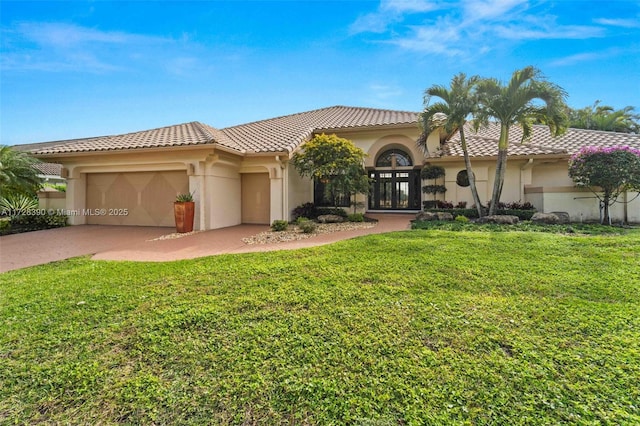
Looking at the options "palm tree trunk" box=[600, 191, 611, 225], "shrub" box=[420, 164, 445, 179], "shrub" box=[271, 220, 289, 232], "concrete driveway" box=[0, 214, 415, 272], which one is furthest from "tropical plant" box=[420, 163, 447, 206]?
"shrub" box=[271, 220, 289, 232]

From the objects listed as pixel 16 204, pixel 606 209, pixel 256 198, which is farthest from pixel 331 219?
pixel 16 204

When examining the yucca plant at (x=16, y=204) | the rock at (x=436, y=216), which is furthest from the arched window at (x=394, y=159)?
the yucca plant at (x=16, y=204)

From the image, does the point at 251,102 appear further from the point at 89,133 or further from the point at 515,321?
the point at 89,133

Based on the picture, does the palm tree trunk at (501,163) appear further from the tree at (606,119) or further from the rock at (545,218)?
the tree at (606,119)

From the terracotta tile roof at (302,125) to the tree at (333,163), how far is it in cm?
94

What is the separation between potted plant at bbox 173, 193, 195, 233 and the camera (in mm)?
11789

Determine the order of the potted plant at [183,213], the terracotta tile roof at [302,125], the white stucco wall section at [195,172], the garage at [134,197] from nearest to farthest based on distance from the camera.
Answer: the potted plant at [183,213]
the white stucco wall section at [195,172]
the garage at [134,197]
the terracotta tile roof at [302,125]

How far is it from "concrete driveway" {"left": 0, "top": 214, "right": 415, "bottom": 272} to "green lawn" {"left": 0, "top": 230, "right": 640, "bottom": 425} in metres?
2.20

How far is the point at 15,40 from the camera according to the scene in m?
9.08

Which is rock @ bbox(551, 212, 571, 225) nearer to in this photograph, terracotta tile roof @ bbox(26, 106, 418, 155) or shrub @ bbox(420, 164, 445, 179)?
shrub @ bbox(420, 164, 445, 179)

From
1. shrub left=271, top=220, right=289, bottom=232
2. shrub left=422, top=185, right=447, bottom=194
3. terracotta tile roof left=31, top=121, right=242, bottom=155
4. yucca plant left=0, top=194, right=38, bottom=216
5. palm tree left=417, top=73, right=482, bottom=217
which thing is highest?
palm tree left=417, top=73, right=482, bottom=217

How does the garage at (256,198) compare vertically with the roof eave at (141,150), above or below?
below

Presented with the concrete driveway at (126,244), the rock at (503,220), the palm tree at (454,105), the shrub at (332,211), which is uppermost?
the palm tree at (454,105)

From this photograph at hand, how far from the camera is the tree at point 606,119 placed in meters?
22.6
